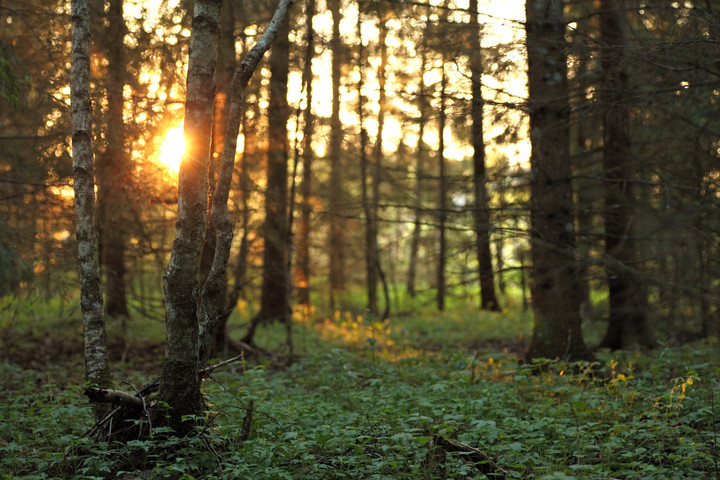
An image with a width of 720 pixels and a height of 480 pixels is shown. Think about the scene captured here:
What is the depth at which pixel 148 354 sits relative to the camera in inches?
430

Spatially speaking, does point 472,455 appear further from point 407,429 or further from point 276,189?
point 276,189

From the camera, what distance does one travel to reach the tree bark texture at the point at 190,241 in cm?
461

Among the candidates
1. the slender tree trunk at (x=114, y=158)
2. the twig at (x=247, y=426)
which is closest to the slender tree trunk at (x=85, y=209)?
the twig at (x=247, y=426)

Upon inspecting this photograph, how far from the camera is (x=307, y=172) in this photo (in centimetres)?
1756

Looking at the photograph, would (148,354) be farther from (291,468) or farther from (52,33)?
(291,468)

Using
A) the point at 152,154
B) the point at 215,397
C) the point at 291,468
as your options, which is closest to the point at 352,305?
the point at 152,154

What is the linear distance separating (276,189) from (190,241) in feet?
32.7

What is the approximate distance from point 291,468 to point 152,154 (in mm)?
5627

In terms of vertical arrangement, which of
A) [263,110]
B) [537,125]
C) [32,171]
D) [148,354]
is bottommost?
[148,354]

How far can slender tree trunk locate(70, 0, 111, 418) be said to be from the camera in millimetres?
5402

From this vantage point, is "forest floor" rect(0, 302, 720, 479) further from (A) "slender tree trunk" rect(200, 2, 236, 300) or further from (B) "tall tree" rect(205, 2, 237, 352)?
(A) "slender tree trunk" rect(200, 2, 236, 300)

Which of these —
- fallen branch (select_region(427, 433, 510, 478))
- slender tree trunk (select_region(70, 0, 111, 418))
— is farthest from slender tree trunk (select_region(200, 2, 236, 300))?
fallen branch (select_region(427, 433, 510, 478))

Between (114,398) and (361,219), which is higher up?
(361,219)

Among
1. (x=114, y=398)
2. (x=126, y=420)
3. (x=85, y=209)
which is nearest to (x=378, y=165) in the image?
(x=85, y=209)
